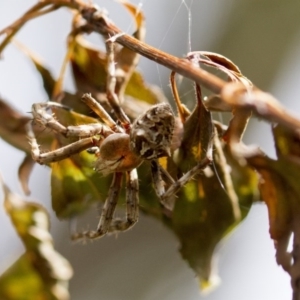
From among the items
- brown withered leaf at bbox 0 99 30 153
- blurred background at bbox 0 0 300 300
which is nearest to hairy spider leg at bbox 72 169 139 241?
brown withered leaf at bbox 0 99 30 153

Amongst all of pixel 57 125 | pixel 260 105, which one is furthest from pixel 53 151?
pixel 260 105

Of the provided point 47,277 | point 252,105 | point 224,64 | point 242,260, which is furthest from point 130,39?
point 242,260

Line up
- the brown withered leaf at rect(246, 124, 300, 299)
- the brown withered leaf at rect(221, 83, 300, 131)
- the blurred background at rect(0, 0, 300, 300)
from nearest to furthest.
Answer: the brown withered leaf at rect(221, 83, 300, 131) → the brown withered leaf at rect(246, 124, 300, 299) → the blurred background at rect(0, 0, 300, 300)

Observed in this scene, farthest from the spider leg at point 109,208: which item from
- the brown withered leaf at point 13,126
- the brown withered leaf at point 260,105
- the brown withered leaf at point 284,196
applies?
the brown withered leaf at point 260,105

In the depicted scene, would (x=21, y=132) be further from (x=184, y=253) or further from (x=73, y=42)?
(x=184, y=253)

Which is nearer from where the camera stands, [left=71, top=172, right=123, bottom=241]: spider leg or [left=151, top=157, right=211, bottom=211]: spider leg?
[left=151, top=157, right=211, bottom=211]: spider leg

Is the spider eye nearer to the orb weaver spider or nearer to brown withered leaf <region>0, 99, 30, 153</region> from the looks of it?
the orb weaver spider
